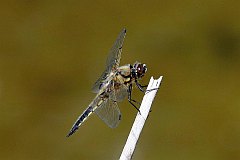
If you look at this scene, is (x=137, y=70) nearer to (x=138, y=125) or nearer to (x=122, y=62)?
(x=138, y=125)

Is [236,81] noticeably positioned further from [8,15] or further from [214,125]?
[8,15]

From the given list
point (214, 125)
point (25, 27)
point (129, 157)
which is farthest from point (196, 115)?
point (129, 157)

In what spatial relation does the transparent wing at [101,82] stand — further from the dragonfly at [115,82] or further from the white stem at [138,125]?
the white stem at [138,125]

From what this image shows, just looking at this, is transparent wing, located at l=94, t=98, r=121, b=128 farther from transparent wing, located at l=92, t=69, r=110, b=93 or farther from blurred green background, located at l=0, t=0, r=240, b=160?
blurred green background, located at l=0, t=0, r=240, b=160

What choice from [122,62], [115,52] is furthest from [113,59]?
[122,62]

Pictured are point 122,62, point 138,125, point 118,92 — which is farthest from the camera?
point 122,62

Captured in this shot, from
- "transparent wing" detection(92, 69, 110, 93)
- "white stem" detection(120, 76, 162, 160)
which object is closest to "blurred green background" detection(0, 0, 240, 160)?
"transparent wing" detection(92, 69, 110, 93)
